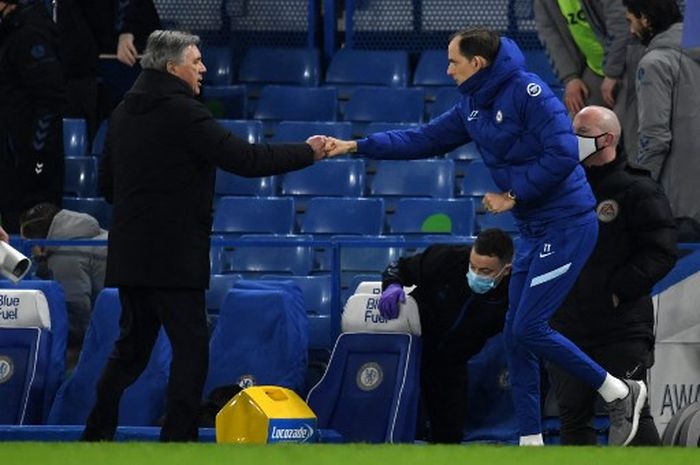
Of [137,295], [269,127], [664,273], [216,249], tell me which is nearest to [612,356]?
Answer: [664,273]

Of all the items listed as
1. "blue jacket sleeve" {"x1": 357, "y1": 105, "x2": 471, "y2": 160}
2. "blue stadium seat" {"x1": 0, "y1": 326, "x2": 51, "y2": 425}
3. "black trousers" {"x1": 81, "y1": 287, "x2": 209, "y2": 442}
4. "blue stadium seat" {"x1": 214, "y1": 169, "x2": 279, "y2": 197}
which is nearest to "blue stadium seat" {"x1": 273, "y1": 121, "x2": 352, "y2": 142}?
"blue stadium seat" {"x1": 214, "y1": 169, "x2": 279, "y2": 197}

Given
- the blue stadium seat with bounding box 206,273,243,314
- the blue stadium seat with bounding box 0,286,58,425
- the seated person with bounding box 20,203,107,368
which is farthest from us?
the blue stadium seat with bounding box 206,273,243,314

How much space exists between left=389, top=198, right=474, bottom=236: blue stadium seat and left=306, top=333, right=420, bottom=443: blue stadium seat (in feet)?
5.34

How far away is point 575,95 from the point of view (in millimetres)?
10750

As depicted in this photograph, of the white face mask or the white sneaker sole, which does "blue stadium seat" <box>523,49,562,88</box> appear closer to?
the white face mask

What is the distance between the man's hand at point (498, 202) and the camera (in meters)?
8.22

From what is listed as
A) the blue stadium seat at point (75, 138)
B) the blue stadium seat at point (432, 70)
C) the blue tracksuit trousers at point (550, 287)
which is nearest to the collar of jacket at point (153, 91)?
the blue tracksuit trousers at point (550, 287)

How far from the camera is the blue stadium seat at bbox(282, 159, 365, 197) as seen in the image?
12305mm

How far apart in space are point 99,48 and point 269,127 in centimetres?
139

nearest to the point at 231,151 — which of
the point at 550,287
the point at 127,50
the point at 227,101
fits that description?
the point at 550,287

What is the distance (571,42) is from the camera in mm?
10992

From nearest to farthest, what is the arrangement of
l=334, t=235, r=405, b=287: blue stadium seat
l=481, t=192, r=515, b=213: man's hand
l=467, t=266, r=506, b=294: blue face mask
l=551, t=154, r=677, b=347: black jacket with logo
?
l=481, t=192, r=515, b=213: man's hand → l=551, t=154, r=677, b=347: black jacket with logo → l=467, t=266, r=506, b=294: blue face mask → l=334, t=235, r=405, b=287: blue stadium seat

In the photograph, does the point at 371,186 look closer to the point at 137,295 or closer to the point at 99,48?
the point at 99,48

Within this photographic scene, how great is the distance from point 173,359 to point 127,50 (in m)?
4.94
